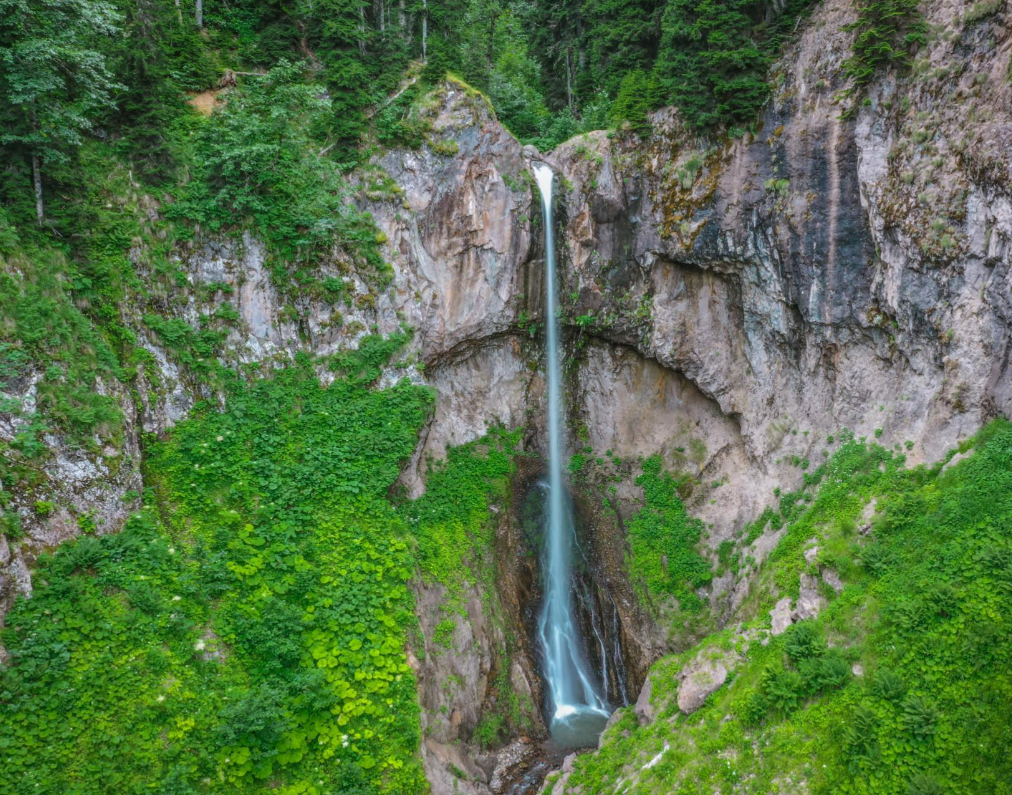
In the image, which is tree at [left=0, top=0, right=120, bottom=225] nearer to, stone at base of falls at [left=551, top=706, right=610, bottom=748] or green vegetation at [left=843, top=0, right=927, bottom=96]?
green vegetation at [left=843, top=0, right=927, bottom=96]

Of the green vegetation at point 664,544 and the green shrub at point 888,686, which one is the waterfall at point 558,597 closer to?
the green vegetation at point 664,544

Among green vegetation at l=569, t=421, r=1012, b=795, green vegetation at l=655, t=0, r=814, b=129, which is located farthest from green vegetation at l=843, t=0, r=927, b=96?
green vegetation at l=569, t=421, r=1012, b=795

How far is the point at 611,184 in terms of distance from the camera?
54.0 ft

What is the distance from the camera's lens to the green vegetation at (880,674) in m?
7.41

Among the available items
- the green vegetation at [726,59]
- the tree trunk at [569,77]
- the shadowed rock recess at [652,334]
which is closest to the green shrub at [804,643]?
the shadowed rock recess at [652,334]

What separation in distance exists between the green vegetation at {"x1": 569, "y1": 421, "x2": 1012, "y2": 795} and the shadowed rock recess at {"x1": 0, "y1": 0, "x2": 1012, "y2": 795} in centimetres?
38

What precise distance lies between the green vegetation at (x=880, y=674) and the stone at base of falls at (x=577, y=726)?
2.20 metres

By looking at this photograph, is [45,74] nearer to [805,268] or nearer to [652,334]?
[652,334]

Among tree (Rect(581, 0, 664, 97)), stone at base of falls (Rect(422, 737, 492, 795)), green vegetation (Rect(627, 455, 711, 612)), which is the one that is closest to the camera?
stone at base of falls (Rect(422, 737, 492, 795))

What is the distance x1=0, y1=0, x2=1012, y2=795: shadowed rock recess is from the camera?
10617 mm

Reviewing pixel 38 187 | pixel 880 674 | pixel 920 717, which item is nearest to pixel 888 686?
pixel 880 674

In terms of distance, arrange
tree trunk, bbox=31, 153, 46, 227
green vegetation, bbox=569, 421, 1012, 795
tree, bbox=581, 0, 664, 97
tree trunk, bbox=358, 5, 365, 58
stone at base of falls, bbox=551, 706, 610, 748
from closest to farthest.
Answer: green vegetation, bbox=569, 421, 1012, 795 < tree trunk, bbox=31, 153, 46, 227 < stone at base of falls, bbox=551, 706, 610, 748 < tree trunk, bbox=358, 5, 365, 58 < tree, bbox=581, 0, 664, 97

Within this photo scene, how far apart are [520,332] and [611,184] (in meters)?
5.16

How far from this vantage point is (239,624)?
9.83 metres
